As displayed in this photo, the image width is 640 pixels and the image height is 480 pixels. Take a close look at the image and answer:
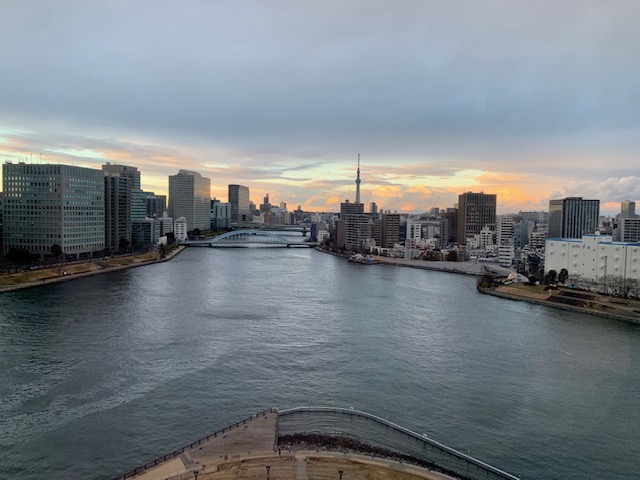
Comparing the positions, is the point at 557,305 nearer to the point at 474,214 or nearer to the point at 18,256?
the point at 18,256

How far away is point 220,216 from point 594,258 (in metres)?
56.6

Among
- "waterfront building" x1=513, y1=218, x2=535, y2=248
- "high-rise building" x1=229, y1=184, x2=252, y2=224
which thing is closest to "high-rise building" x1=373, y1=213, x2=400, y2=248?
"waterfront building" x1=513, y1=218, x2=535, y2=248

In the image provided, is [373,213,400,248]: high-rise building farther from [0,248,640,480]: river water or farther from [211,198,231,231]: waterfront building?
[211,198,231,231]: waterfront building

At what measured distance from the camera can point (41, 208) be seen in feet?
71.3

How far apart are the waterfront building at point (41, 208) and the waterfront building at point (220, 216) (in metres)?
41.1

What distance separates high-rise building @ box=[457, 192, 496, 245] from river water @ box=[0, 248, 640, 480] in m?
27.9

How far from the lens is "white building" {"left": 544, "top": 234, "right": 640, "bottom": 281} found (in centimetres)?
1670

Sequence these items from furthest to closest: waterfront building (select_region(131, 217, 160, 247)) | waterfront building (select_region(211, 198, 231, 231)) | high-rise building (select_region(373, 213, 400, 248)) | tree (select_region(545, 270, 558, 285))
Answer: waterfront building (select_region(211, 198, 231, 231)), high-rise building (select_region(373, 213, 400, 248)), waterfront building (select_region(131, 217, 160, 247)), tree (select_region(545, 270, 558, 285))

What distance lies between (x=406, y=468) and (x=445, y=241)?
38.5 m

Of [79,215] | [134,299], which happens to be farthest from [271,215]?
[134,299]

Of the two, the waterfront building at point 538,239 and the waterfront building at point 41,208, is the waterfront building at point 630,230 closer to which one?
the waterfront building at point 538,239

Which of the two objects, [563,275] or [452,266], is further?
[452,266]

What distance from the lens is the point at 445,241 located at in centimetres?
4191

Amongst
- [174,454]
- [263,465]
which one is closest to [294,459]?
[263,465]
